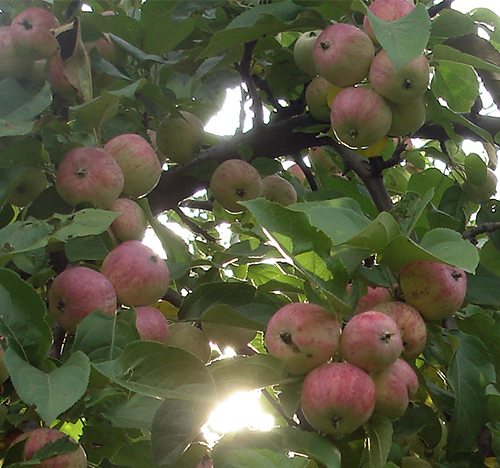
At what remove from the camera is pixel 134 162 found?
1239mm

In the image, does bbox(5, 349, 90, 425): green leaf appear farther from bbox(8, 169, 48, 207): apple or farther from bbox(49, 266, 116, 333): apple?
bbox(8, 169, 48, 207): apple

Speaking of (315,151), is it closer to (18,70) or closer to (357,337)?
(18,70)

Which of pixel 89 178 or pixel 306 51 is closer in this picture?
pixel 89 178

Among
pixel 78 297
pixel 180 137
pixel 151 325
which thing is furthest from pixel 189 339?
pixel 180 137

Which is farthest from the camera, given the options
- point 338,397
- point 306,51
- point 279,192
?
point 279,192

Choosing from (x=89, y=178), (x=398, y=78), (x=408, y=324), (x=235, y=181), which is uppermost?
(x=398, y=78)

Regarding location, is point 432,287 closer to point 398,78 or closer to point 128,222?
point 398,78

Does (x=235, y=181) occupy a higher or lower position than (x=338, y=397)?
lower

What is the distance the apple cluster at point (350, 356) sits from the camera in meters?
0.91

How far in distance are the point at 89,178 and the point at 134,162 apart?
0.14 m

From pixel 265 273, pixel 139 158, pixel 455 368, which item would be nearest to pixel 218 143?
pixel 265 273

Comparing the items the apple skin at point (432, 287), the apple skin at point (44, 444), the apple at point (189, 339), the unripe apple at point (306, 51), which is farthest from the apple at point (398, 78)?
the apple skin at point (44, 444)

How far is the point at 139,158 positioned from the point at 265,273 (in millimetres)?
568

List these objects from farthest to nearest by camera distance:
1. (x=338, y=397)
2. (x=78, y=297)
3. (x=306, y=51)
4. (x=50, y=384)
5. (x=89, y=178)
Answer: (x=306, y=51)
(x=89, y=178)
(x=78, y=297)
(x=338, y=397)
(x=50, y=384)
